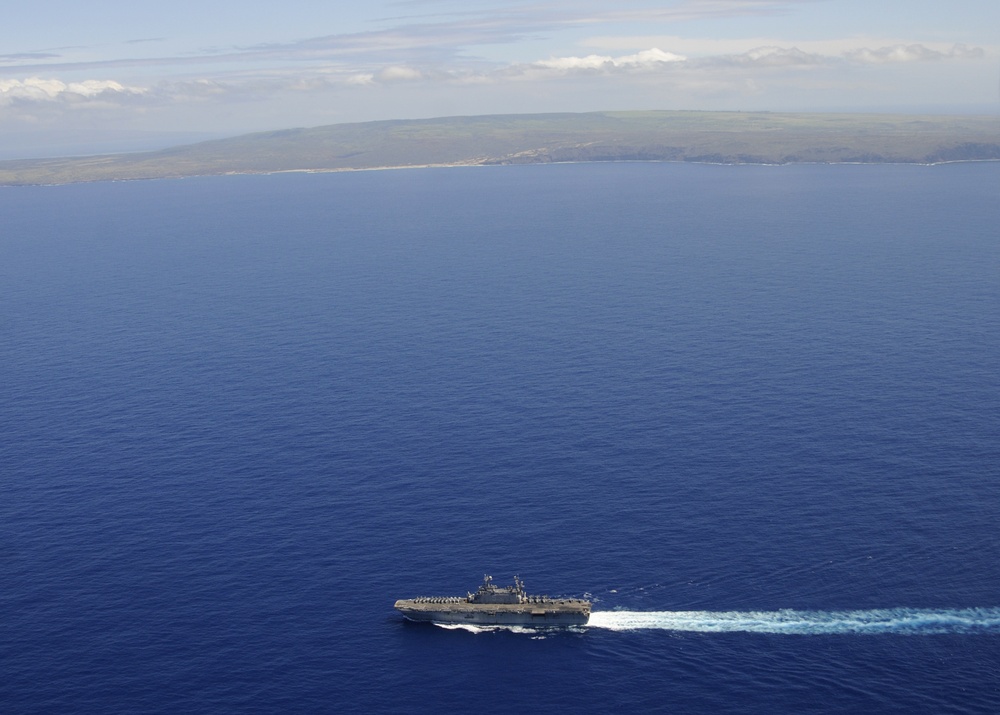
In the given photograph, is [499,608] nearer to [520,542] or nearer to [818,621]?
[520,542]

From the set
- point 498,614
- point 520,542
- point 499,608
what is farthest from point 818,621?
point 520,542

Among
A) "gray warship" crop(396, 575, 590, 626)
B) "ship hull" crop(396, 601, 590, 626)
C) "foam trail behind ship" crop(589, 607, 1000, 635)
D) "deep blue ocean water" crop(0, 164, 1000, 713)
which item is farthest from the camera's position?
"gray warship" crop(396, 575, 590, 626)

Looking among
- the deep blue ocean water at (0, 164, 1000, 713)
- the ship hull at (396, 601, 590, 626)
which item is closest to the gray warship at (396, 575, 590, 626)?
the ship hull at (396, 601, 590, 626)

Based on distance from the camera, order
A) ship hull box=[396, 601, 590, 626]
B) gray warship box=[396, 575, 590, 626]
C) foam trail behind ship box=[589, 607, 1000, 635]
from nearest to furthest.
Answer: foam trail behind ship box=[589, 607, 1000, 635] → ship hull box=[396, 601, 590, 626] → gray warship box=[396, 575, 590, 626]

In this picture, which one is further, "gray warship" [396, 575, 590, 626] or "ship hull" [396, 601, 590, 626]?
"gray warship" [396, 575, 590, 626]

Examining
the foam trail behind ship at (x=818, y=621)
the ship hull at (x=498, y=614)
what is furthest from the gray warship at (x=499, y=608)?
the foam trail behind ship at (x=818, y=621)

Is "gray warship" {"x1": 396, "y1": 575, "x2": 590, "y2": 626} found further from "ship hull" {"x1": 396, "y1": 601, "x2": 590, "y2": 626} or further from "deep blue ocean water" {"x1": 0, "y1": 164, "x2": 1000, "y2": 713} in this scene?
"deep blue ocean water" {"x1": 0, "y1": 164, "x2": 1000, "y2": 713}

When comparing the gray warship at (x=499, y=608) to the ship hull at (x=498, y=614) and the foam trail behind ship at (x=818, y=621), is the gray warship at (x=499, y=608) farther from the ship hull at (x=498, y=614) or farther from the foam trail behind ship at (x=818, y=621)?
the foam trail behind ship at (x=818, y=621)

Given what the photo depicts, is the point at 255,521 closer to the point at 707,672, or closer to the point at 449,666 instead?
the point at 449,666
